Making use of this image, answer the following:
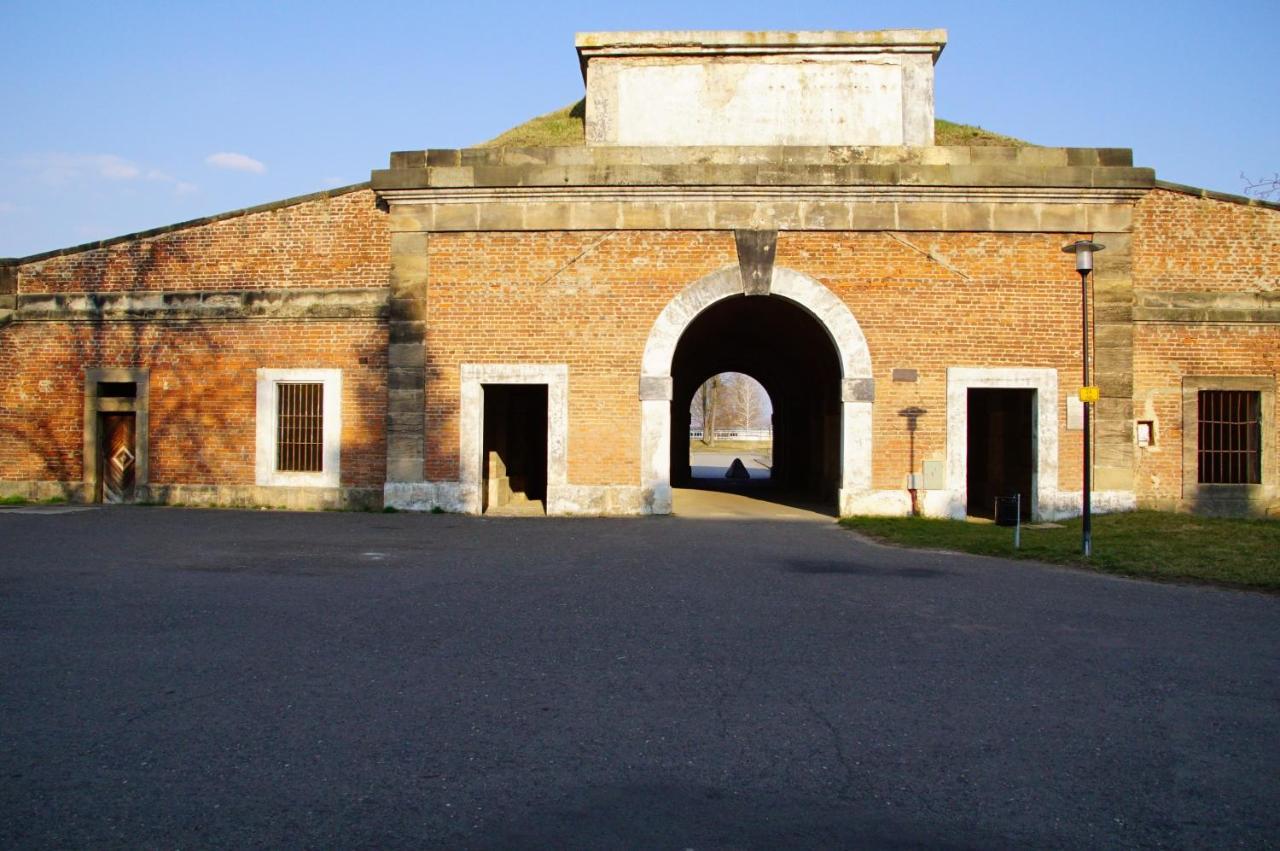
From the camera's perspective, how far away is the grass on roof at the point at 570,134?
1764cm

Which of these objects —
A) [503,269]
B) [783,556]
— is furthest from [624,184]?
[783,556]

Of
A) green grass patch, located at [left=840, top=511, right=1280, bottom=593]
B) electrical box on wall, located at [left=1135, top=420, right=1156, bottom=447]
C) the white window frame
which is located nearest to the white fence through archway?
electrical box on wall, located at [left=1135, top=420, right=1156, bottom=447]

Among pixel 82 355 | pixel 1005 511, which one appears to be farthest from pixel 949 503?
pixel 82 355

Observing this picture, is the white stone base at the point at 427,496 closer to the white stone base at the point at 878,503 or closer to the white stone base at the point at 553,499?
the white stone base at the point at 553,499

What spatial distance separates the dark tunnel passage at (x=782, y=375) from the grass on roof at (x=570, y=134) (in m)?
4.22

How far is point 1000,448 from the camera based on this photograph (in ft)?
61.5

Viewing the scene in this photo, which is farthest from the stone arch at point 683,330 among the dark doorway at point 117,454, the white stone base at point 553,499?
the dark doorway at point 117,454

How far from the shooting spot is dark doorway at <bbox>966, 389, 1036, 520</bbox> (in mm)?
17344

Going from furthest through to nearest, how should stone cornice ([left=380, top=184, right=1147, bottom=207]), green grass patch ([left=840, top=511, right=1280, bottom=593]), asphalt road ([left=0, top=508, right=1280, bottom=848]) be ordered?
1. stone cornice ([left=380, top=184, right=1147, bottom=207])
2. green grass patch ([left=840, top=511, right=1280, bottom=593])
3. asphalt road ([left=0, top=508, right=1280, bottom=848])

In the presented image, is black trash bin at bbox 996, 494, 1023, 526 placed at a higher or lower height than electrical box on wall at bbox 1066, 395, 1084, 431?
lower

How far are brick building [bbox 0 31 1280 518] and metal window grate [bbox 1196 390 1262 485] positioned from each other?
38mm

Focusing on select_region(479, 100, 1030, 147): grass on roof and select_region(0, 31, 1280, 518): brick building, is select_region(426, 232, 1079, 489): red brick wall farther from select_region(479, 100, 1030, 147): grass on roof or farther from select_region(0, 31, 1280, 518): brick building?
select_region(479, 100, 1030, 147): grass on roof

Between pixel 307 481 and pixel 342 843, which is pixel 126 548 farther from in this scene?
pixel 342 843

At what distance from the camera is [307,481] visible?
16.9 meters
